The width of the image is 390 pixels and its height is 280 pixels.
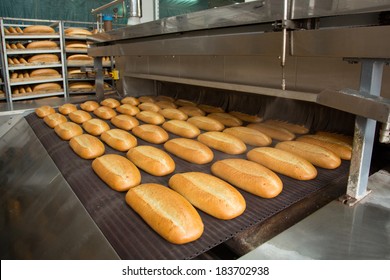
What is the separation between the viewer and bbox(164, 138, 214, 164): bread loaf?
1.49 metres

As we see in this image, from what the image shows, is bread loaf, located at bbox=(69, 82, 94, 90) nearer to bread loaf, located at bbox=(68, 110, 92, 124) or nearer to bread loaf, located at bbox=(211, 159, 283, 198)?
bread loaf, located at bbox=(68, 110, 92, 124)

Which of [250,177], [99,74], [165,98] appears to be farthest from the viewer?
[99,74]

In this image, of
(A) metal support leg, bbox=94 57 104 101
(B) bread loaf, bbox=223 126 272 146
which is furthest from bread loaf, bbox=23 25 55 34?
(B) bread loaf, bbox=223 126 272 146

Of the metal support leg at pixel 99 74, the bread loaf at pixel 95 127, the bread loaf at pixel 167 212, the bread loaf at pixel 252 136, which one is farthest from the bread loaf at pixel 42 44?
the bread loaf at pixel 167 212

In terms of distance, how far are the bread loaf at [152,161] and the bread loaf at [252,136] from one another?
49cm

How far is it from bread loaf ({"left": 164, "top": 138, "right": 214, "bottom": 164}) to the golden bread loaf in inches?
9.1

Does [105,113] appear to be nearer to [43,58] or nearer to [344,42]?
[344,42]

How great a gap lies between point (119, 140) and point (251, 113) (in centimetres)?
99

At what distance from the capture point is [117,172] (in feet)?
4.34

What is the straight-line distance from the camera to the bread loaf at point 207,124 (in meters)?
1.94

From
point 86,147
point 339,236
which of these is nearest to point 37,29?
point 86,147

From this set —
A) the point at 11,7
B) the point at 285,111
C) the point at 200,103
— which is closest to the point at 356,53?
the point at 285,111

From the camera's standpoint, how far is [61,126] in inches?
82.8
